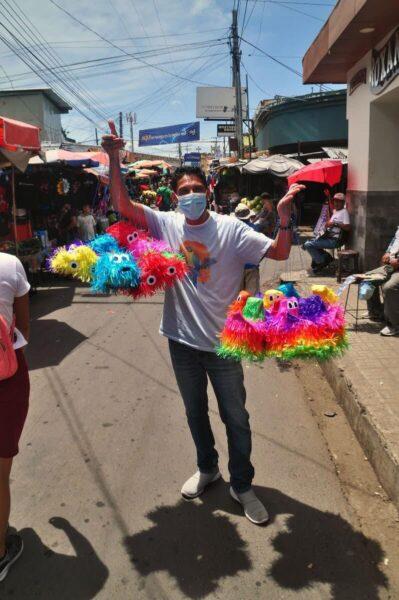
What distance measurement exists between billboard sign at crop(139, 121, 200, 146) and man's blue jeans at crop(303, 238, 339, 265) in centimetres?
4538

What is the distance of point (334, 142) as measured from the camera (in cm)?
2094

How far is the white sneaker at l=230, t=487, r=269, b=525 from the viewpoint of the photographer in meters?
2.69

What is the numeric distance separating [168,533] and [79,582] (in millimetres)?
526

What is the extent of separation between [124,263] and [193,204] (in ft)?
1.55

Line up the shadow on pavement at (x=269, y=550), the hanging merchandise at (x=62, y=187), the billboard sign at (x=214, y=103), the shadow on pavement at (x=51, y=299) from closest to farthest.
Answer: the shadow on pavement at (x=269, y=550)
the shadow on pavement at (x=51, y=299)
the hanging merchandise at (x=62, y=187)
the billboard sign at (x=214, y=103)

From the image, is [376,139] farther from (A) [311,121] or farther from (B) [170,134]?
(B) [170,134]

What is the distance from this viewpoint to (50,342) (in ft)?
20.6

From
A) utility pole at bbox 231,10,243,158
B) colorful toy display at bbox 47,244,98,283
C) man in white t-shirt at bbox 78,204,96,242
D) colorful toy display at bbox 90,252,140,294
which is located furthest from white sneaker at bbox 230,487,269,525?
utility pole at bbox 231,10,243,158

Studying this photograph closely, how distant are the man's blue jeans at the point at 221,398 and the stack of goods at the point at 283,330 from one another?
1.14ft

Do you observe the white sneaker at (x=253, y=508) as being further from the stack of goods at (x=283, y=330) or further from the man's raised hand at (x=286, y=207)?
the man's raised hand at (x=286, y=207)

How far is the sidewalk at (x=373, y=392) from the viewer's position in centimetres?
308

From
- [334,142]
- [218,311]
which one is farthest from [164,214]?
[334,142]

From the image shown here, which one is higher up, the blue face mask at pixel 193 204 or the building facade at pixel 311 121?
the building facade at pixel 311 121

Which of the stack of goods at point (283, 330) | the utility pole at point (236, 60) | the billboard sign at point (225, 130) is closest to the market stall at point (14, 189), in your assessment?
the stack of goods at point (283, 330)
